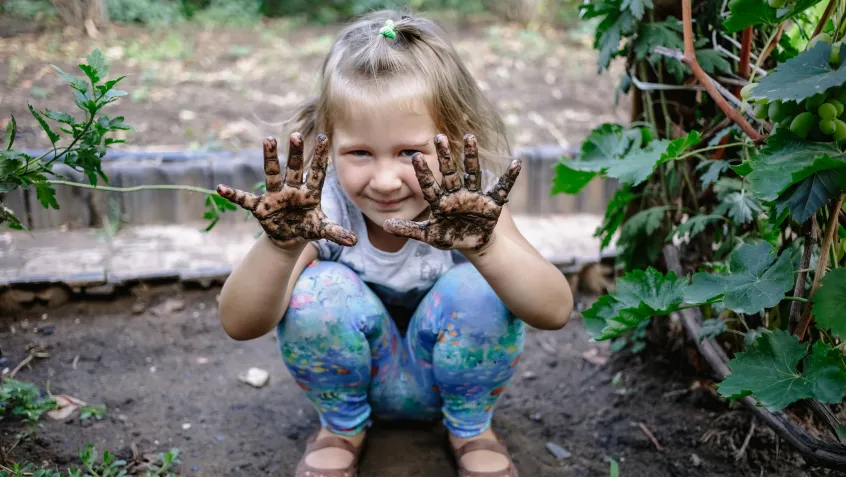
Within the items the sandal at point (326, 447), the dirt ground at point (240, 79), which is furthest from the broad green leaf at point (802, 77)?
the dirt ground at point (240, 79)

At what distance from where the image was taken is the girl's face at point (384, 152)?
5.15ft

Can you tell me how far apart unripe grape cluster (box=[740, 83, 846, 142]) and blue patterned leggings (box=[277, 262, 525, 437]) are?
2.34ft

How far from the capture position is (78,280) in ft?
8.41

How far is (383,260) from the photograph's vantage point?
1.85 m

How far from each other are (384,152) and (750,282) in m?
0.77

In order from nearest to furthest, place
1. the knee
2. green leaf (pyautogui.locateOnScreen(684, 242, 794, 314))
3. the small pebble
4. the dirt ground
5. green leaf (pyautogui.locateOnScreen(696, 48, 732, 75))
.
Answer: green leaf (pyautogui.locateOnScreen(684, 242, 794, 314)) → the knee → green leaf (pyautogui.locateOnScreen(696, 48, 732, 75)) → the small pebble → the dirt ground

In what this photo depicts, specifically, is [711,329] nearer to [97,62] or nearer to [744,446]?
[744,446]

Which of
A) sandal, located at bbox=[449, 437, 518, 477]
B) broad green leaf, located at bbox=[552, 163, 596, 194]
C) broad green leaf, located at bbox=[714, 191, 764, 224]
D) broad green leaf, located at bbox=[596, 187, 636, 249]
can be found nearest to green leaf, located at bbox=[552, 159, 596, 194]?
broad green leaf, located at bbox=[552, 163, 596, 194]

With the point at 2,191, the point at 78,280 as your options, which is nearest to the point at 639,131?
the point at 2,191

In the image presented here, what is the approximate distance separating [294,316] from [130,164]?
1813mm

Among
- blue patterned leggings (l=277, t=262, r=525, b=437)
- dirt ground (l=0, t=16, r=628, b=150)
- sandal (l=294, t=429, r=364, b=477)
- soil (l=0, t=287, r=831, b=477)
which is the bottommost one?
soil (l=0, t=287, r=831, b=477)

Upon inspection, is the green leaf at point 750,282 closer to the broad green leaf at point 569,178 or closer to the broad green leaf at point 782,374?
the broad green leaf at point 782,374

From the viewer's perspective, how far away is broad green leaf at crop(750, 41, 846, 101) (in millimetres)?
1151

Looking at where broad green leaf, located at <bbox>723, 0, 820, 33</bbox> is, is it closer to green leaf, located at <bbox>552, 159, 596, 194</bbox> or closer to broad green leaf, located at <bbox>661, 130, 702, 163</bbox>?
broad green leaf, located at <bbox>661, 130, 702, 163</bbox>
